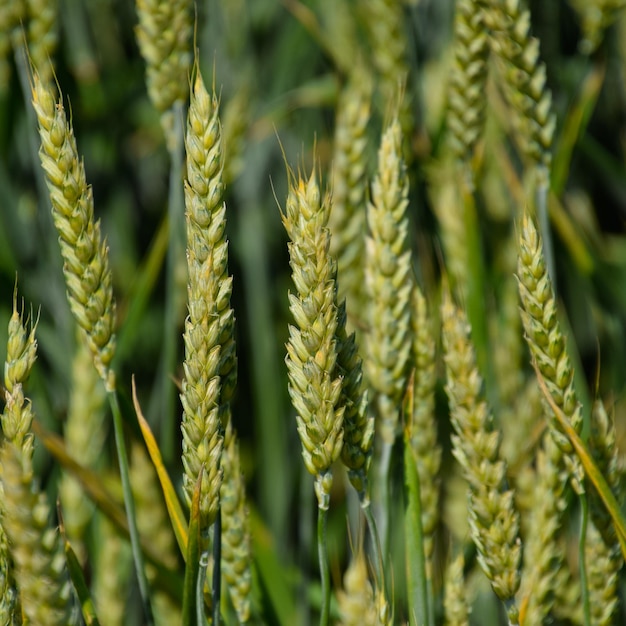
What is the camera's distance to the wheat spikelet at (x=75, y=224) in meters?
0.77

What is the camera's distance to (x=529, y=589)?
895mm

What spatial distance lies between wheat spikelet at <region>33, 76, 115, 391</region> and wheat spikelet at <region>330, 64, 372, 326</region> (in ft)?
1.33

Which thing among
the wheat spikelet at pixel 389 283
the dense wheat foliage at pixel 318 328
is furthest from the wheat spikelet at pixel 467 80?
the wheat spikelet at pixel 389 283

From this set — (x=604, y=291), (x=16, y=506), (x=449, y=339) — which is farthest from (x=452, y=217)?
(x=16, y=506)

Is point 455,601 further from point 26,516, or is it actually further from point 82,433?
point 82,433

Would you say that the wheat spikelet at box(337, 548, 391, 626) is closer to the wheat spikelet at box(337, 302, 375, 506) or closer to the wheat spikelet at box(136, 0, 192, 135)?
the wheat spikelet at box(337, 302, 375, 506)

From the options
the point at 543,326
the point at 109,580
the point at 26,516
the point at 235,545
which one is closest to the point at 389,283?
the point at 543,326

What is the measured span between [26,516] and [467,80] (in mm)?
752

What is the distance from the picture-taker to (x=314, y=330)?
2.30 ft

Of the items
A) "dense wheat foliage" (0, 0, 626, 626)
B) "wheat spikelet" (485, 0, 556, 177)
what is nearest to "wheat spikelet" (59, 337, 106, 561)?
"dense wheat foliage" (0, 0, 626, 626)

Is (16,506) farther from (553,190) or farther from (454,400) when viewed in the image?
(553,190)

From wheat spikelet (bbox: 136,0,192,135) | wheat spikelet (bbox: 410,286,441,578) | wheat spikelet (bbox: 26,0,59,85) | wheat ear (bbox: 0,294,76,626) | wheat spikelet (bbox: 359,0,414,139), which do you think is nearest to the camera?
wheat ear (bbox: 0,294,76,626)

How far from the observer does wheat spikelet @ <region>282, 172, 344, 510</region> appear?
27.2 inches

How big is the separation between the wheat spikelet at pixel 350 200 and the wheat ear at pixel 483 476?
1.04 feet
